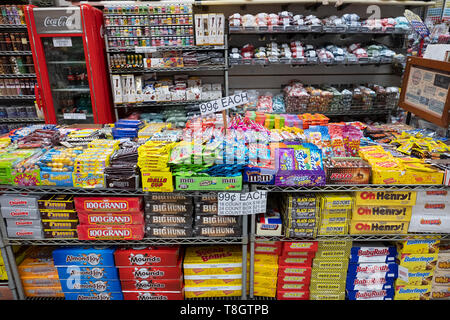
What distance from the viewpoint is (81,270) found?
2.31 m

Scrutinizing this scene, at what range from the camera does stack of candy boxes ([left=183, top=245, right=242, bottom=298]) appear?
2.35 m

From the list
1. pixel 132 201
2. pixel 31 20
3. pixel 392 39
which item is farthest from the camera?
pixel 392 39

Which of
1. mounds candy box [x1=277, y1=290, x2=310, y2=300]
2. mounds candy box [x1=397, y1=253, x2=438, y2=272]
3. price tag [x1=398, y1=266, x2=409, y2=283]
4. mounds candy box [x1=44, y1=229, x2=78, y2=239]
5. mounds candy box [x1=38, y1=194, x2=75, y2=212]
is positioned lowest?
mounds candy box [x1=277, y1=290, x2=310, y2=300]

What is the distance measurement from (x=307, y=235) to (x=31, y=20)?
167 inches

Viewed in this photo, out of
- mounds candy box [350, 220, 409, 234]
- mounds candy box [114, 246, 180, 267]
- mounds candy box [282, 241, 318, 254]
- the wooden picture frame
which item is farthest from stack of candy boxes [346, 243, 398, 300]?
mounds candy box [114, 246, 180, 267]

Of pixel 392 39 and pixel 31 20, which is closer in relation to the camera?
pixel 31 20

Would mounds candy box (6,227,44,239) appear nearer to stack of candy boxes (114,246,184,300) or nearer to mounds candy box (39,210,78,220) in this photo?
mounds candy box (39,210,78,220)

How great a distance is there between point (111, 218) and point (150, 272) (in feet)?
1.66

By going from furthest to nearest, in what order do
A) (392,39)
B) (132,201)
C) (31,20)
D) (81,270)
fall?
(392,39)
(31,20)
(81,270)
(132,201)

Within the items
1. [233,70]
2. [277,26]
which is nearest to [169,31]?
[233,70]

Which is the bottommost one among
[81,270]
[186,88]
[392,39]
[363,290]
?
[363,290]

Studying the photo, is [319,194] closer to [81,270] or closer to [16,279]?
[81,270]

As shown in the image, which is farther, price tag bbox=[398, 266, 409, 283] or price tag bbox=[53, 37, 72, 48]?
price tag bbox=[53, 37, 72, 48]

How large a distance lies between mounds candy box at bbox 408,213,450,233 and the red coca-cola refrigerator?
12.9 ft
